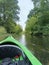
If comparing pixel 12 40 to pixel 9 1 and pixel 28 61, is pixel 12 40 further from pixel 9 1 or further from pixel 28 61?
pixel 9 1

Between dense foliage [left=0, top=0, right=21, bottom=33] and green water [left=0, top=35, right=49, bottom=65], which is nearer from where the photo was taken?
green water [left=0, top=35, right=49, bottom=65]

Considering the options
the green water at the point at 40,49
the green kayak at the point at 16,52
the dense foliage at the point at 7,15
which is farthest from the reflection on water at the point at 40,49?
the dense foliage at the point at 7,15

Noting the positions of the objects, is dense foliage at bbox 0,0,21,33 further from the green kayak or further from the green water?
the green kayak

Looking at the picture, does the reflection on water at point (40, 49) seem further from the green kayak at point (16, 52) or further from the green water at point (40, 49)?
the green kayak at point (16, 52)

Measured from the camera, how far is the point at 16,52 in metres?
9.18

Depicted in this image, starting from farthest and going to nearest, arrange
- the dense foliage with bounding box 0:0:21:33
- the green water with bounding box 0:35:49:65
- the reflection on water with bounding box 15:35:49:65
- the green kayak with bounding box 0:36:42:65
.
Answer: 1. the dense foliage with bounding box 0:0:21:33
2. the reflection on water with bounding box 15:35:49:65
3. the green water with bounding box 0:35:49:65
4. the green kayak with bounding box 0:36:42:65

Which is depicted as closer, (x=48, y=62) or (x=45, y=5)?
(x=48, y=62)

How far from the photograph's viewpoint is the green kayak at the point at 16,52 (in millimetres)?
8711

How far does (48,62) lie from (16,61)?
4.39 metres

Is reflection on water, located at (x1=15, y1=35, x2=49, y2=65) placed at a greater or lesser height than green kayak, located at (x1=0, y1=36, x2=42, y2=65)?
lesser

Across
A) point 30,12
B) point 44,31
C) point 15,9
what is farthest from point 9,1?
point 44,31

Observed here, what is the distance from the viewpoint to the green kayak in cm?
871

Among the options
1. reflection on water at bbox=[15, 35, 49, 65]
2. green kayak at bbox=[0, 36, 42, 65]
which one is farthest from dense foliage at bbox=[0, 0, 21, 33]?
green kayak at bbox=[0, 36, 42, 65]

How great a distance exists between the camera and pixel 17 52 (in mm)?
9172
